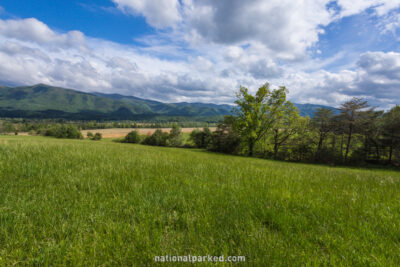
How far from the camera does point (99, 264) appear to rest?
1.70 m

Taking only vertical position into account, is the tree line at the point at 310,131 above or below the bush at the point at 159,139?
above

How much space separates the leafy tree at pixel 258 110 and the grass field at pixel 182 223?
2747 centimetres

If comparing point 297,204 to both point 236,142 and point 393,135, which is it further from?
point 393,135

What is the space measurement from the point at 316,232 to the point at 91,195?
3.88m

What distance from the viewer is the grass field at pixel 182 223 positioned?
179 centimetres

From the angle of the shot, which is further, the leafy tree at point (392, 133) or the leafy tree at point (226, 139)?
the leafy tree at point (226, 139)

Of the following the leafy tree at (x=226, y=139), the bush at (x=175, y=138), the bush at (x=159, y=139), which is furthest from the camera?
the bush at (x=159, y=139)

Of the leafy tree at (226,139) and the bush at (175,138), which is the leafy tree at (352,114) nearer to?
the leafy tree at (226,139)

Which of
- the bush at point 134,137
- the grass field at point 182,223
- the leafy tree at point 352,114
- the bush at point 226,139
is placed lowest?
the bush at point 134,137

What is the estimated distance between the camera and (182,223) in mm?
2469

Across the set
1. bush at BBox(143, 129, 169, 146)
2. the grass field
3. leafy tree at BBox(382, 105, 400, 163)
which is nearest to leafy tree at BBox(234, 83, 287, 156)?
leafy tree at BBox(382, 105, 400, 163)

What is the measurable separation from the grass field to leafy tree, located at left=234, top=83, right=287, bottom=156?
2747cm

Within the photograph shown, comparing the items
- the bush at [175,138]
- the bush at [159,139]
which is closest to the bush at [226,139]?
the bush at [175,138]

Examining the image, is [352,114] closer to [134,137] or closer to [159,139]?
[159,139]
